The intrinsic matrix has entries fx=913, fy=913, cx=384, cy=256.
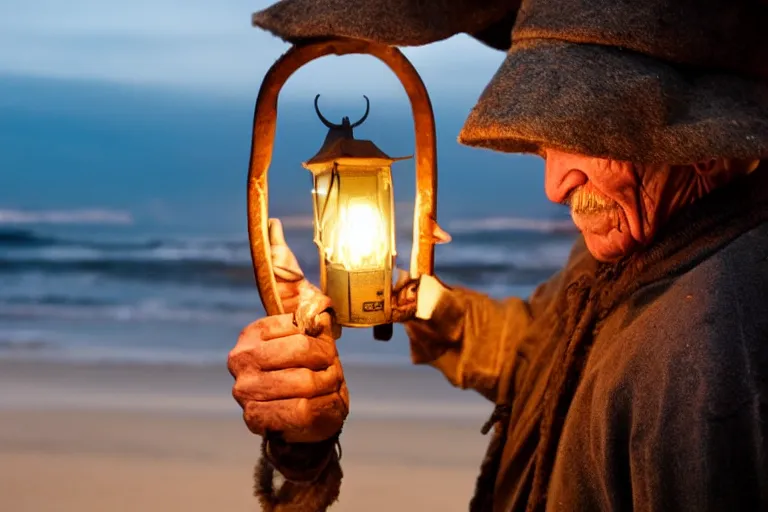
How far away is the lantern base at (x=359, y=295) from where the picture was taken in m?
1.48

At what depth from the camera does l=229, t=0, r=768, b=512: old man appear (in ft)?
3.29

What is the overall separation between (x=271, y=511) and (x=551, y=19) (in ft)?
3.11

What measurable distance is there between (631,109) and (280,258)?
70cm

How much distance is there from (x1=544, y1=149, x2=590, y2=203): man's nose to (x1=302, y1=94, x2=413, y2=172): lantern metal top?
0.32m

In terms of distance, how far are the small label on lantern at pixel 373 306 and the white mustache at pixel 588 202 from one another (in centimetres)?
40

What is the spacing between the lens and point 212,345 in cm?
471

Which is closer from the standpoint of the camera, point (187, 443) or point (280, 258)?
point (280, 258)

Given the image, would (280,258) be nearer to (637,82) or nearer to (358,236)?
(358,236)

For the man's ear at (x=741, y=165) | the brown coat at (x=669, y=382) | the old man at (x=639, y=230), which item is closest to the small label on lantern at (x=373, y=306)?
the old man at (x=639, y=230)

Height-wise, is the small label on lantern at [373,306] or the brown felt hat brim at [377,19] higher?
the brown felt hat brim at [377,19]

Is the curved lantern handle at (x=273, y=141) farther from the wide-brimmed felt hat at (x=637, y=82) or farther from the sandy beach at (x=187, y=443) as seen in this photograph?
the sandy beach at (x=187, y=443)

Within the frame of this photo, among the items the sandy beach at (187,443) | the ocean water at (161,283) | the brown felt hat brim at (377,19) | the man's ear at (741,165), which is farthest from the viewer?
the ocean water at (161,283)

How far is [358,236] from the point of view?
1.49 meters

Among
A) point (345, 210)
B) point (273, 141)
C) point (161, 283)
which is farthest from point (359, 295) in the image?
point (161, 283)
